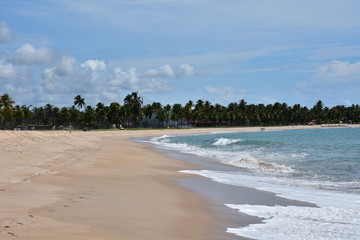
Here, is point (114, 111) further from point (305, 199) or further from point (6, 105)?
point (305, 199)

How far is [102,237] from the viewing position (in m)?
6.38

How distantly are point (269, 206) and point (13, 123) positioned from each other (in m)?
126

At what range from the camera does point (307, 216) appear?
30.7ft

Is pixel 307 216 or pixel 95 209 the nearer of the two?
pixel 95 209

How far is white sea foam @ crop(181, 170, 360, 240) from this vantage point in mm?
7719

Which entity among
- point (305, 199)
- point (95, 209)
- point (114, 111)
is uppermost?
point (114, 111)

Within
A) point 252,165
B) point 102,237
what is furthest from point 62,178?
point 252,165

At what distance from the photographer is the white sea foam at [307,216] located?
25.3 ft

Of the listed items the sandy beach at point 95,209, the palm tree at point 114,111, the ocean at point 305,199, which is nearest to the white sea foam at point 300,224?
the ocean at point 305,199

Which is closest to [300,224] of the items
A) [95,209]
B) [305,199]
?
[305,199]

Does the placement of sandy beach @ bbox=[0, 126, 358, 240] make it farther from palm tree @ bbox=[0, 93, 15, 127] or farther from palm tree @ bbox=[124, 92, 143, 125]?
palm tree @ bbox=[124, 92, 143, 125]

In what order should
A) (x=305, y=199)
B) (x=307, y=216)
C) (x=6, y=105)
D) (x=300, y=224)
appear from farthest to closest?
(x=6, y=105) < (x=305, y=199) < (x=307, y=216) < (x=300, y=224)

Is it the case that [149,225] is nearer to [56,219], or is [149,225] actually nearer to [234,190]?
[56,219]

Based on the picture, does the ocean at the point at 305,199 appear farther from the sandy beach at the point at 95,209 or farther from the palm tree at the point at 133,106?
the palm tree at the point at 133,106
